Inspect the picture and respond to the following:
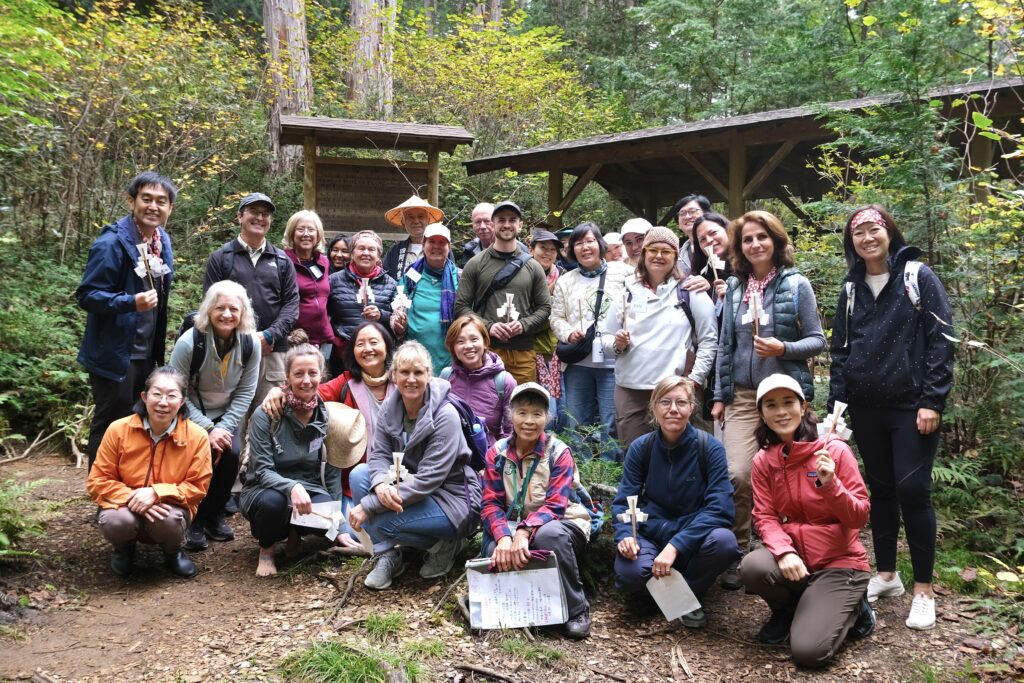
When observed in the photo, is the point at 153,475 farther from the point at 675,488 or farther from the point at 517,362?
the point at 675,488

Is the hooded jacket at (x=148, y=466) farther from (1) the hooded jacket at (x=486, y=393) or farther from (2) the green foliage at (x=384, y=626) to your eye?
(1) the hooded jacket at (x=486, y=393)

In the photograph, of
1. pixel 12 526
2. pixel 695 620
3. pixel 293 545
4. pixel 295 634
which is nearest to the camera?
pixel 295 634

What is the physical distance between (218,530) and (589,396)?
2.85m

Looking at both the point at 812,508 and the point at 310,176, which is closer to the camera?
the point at 812,508

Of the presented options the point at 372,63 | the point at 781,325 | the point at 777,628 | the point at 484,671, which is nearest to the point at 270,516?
the point at 484,671

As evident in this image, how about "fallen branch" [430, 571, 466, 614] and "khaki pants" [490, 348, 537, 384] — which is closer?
"fallen branch" [430, 571, 466, 614]

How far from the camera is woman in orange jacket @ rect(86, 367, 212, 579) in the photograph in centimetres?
414

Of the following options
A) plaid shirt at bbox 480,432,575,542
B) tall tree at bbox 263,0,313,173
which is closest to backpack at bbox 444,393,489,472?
plaid shirt at bbox 480,432,575,542

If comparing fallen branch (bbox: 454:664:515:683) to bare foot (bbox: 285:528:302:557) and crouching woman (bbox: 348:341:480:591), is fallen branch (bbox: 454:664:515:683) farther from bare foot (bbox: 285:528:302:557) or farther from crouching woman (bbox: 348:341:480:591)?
bare foot (bbox: 285:528:302:557)

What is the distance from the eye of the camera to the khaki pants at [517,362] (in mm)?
5453

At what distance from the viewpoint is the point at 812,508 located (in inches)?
148

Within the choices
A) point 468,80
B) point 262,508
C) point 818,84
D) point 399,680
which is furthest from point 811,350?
point 818,84

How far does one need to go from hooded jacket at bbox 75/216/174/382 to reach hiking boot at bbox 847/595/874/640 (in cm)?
449

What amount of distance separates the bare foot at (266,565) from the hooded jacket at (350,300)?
1796 millimetres
